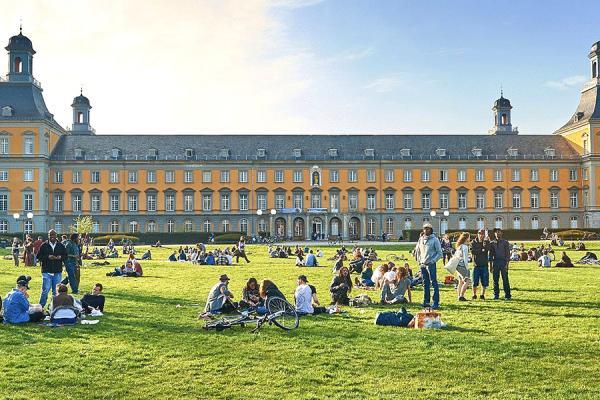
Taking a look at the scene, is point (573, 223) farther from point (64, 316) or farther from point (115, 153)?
point (64, 316)

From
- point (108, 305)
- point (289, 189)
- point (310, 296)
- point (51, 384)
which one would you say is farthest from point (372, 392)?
point (289, 189)

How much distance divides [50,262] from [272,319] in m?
6.67

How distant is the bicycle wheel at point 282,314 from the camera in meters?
12.3

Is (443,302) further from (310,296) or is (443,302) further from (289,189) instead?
(289,189)

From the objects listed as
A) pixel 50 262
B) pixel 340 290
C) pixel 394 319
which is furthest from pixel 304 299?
pixel 50 262

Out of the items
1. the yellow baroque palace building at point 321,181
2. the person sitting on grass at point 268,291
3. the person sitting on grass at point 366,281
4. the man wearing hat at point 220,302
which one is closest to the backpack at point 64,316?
the man wearing hat at point 220,302

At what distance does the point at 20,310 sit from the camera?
43.1ft

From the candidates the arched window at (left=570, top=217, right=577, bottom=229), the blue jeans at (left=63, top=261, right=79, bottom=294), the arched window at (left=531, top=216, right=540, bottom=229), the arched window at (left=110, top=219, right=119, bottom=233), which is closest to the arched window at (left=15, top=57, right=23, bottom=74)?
→ the arched window at (left=110, top=219, right=119, bottom=233)

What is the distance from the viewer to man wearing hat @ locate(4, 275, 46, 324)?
513 inches

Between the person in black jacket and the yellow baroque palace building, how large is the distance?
51.3 m

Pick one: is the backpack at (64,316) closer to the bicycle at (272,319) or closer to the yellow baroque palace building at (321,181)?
the bicycle at (272,319)

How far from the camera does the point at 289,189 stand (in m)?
69.4

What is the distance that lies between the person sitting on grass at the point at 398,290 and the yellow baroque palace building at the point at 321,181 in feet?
169

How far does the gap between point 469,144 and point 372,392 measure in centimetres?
6650
